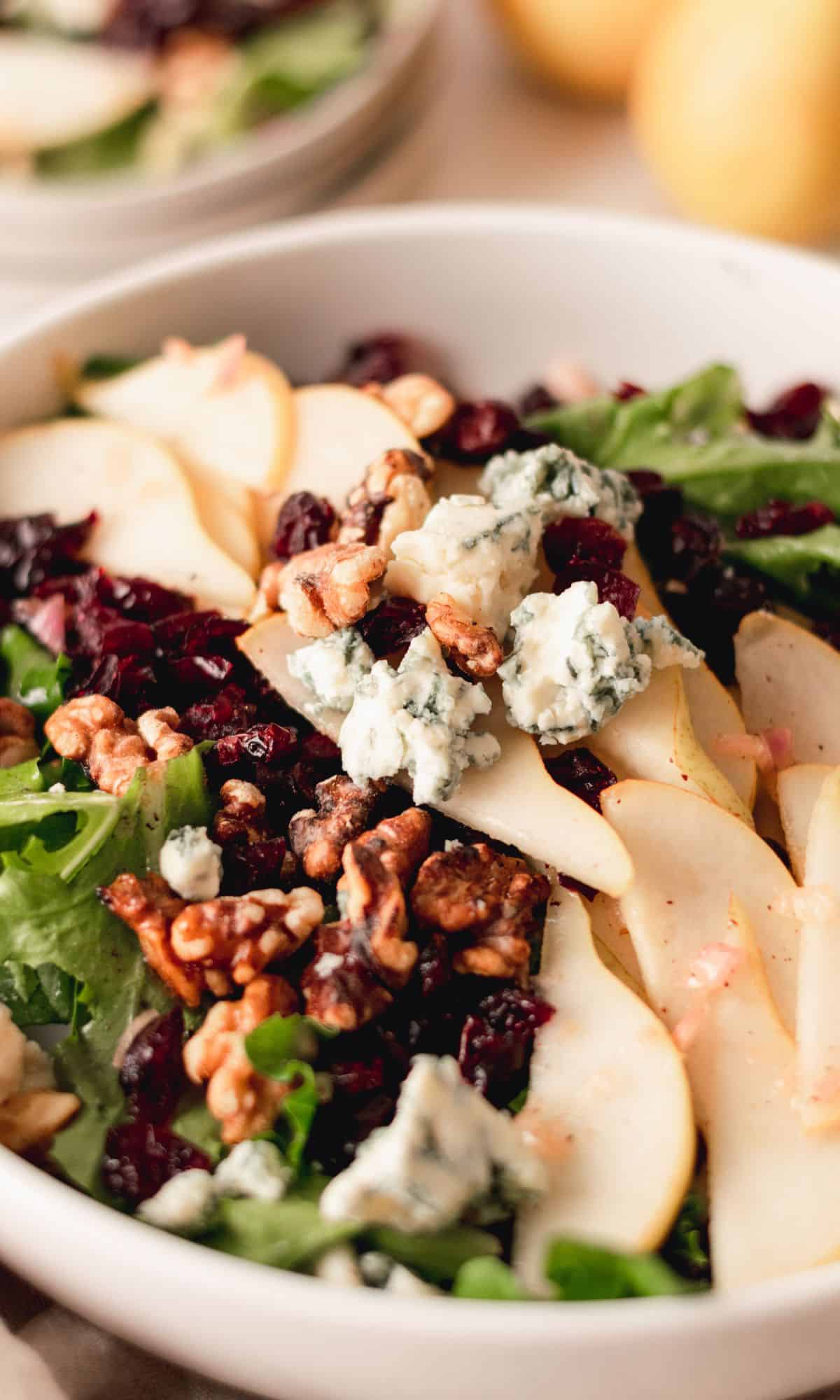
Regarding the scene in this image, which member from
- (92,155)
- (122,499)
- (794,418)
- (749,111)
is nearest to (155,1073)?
(122,499)

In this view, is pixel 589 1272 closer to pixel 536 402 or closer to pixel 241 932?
pixel 241 932

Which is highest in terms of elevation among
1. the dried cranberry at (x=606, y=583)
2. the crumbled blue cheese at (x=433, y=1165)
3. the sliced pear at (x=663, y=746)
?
the dried cranberry at (x=606, y=583)

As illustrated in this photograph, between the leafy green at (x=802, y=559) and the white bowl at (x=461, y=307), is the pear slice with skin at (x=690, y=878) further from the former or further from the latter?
the leafy green at (x=802, y=559)

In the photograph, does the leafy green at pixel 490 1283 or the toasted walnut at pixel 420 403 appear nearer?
the leafy green at pixel 490 1283

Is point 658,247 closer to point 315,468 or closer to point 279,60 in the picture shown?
point 315,468

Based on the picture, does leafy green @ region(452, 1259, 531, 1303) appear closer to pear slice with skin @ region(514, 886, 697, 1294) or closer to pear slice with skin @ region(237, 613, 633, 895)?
pear slice with skin @ region(514, 886, 697, 1294)

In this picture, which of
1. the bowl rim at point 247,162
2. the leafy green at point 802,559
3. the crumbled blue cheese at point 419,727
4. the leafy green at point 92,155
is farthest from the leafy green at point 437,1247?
the leafy green at point 92,155
